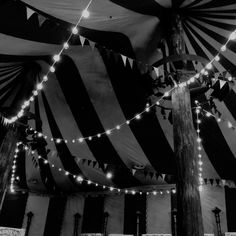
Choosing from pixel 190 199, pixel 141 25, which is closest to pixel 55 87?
pixel 141 25

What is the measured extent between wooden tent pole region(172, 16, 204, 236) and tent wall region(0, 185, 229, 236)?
3.33 m

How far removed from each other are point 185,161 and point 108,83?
2.15 metres

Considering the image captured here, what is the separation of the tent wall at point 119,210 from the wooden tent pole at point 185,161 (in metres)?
3.33

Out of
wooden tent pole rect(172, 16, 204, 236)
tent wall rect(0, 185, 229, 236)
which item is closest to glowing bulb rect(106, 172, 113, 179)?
tent wall rect(0, 185, 229, 236)

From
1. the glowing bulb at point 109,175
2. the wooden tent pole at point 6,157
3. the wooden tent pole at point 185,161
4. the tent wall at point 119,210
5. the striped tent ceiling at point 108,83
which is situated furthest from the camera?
the glowing bulb at point 109,175

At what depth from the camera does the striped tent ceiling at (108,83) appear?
105 inches

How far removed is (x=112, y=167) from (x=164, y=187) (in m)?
1.18

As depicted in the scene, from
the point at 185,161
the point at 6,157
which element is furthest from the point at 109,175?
the point at 185,161

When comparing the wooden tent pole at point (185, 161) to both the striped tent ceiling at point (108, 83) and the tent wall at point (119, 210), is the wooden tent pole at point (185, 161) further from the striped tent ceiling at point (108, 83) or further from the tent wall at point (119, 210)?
the tent wall at point (119, 210)

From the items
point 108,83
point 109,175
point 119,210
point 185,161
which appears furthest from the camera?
point 119,210

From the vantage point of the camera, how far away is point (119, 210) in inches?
233

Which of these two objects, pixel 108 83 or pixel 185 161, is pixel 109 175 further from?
pixel 185 161

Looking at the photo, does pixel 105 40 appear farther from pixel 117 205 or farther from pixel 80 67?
pixel 117 205

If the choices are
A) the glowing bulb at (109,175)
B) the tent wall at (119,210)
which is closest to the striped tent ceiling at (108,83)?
the glowing bulb at (109,175)
